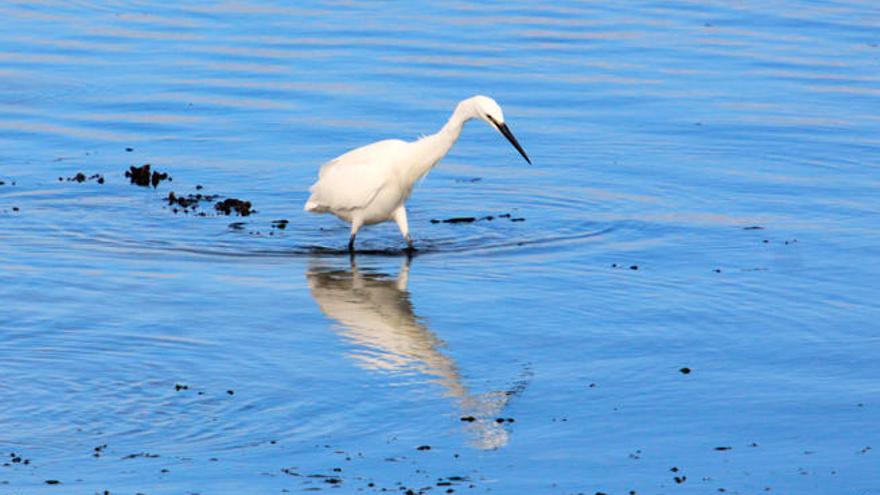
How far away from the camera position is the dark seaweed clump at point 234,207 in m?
16.2

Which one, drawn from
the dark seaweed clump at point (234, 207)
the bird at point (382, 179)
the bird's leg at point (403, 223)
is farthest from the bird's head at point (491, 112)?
the dark seaweed clump at point (234, 207)

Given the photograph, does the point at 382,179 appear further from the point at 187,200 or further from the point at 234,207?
the point at 187,200

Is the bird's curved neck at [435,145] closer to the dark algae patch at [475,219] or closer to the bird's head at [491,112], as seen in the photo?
the bird's head at [491,112]

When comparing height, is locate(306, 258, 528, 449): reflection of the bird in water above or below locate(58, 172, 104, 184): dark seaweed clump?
below

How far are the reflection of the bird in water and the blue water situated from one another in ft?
0.12

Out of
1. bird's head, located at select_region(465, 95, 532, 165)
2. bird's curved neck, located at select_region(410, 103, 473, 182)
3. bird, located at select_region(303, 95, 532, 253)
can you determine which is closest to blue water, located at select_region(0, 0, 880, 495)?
bird, located at select_region(303, 95, 532, 253)

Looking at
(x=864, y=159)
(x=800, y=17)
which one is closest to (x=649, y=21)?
(x=800, y=17)

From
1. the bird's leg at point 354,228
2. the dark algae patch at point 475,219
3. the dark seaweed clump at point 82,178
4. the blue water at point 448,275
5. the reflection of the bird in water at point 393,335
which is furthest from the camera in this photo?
the dark seaweed clump at point 82,178

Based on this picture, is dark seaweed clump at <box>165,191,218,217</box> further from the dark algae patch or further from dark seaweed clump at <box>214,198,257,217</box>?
the dark algae patch

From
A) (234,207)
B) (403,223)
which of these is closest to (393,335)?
(403,223)

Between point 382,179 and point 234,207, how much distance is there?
176 centimetres

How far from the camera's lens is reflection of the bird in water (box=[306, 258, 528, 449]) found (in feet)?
34.4

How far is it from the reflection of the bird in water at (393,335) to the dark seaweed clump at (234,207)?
1.62 metres

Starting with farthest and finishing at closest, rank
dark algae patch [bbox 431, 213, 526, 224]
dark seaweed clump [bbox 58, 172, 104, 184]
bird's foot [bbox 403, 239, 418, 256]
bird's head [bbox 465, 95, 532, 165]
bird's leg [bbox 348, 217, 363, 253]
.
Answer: dark seaweed clump [bbox 58, 172, 104, 184], dark algae patch [bbox 431, 213, 526, 224], bird's leg [bbox 348, 217, 363, 253], bird's foot [bbox 403, 239, 418, 256], bird's head [bbox 465, 95, 532, 165]
